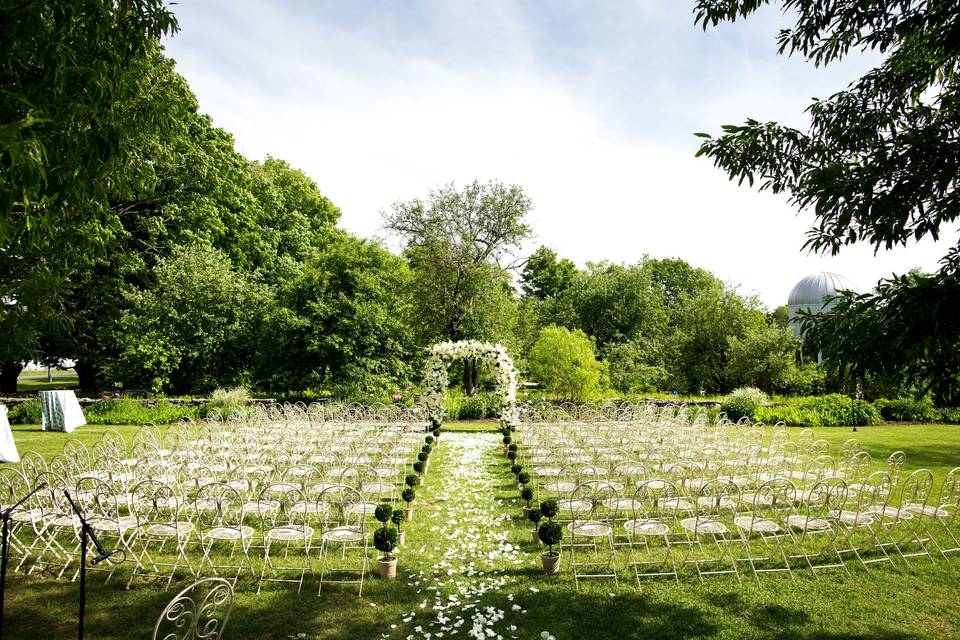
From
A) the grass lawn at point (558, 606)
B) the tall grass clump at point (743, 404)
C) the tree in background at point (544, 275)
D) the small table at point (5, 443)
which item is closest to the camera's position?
the grass lawn at point (558, 606)

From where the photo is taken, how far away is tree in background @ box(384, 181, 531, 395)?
84.5ft

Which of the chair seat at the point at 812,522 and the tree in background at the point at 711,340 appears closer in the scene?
the chair seat at the point at 812,522

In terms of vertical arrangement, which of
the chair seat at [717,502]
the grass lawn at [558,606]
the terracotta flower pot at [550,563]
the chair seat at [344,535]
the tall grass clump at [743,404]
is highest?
the tall grass clump at [743,404]

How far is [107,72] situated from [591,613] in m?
7.15

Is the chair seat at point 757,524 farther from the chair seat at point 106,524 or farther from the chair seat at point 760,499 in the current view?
the chair seat at point 106,524

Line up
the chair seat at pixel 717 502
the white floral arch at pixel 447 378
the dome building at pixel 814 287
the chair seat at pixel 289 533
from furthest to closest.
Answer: the dome building at pixel 814 287, the white floral arch at pixel 447 378, the chair seat at pixel 717 502, the chair seat at pixel 289 533

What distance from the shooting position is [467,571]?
6996mm

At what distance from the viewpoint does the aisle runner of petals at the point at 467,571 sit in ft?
18.2

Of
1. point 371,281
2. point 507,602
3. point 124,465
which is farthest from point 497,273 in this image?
point 507,602

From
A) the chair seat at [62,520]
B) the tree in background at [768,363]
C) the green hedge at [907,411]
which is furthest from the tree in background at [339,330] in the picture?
the green hedge at [907,411]

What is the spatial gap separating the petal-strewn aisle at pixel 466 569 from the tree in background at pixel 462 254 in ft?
45.5

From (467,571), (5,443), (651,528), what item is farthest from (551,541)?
(5,443)

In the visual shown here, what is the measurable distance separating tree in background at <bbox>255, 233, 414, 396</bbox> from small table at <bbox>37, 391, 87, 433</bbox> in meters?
6.87

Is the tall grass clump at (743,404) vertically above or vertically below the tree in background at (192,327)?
below
